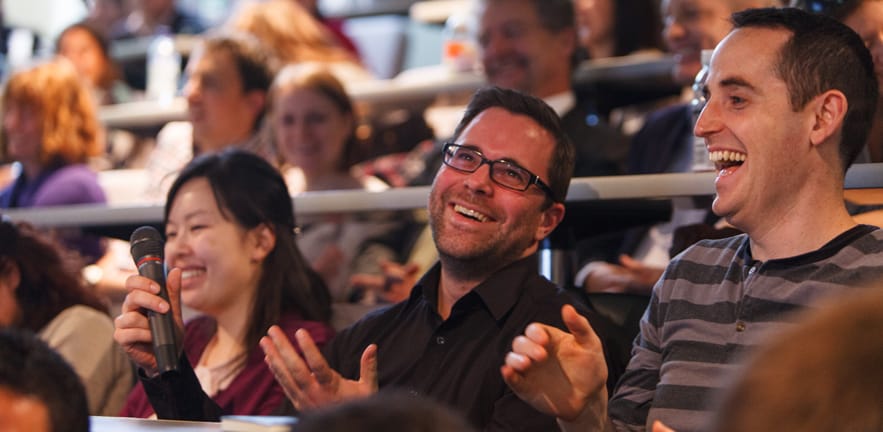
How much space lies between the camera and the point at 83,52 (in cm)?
527

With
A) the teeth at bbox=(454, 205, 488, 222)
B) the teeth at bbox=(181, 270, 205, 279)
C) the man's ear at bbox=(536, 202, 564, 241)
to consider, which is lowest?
the teeth at bbox=(181, 270, 205, 279)

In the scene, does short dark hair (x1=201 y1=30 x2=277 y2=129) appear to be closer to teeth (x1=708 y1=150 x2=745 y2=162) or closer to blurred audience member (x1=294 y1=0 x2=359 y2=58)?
blurred audience member (x1=294 y1=0 x2=359 y2=58)

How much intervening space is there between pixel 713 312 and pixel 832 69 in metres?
0.39

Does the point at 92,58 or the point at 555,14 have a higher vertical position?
the point at 555,14

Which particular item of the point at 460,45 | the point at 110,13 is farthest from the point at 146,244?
the point at 110,13

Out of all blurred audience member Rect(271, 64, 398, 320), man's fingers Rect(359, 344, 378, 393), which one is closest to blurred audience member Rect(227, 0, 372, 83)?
blurred audience member Rect(271, 64, 398, 320)

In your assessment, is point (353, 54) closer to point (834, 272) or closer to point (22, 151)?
point (22, 151)

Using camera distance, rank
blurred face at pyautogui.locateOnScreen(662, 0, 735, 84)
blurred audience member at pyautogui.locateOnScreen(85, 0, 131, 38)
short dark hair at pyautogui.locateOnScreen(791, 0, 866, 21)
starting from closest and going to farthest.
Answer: short dark hair at pyautogui.locateOnScreen(791, 0, 866, 21) < blurred face at pyautogui.locateOnScreen(662, 0, 735, 84) < blurred audience member at pyautogui.locateOnScreen(85, 0, 131, 38)

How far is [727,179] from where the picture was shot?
1.75 meters

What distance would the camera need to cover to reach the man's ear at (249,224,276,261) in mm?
2492

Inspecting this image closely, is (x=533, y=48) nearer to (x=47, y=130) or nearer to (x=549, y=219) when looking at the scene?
(x=549, y=219)

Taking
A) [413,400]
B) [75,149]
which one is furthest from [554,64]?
[413,400]

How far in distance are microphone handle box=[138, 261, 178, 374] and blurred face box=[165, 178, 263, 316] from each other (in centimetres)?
49

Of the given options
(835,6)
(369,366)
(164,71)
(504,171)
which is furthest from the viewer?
(164,71)
